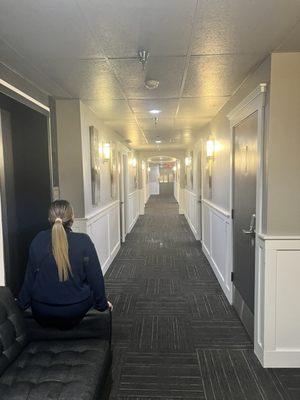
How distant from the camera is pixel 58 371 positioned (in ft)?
5.23

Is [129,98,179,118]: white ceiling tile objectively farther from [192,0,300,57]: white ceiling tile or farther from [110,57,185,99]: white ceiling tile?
[192,0,300,57]: white ceiling tile

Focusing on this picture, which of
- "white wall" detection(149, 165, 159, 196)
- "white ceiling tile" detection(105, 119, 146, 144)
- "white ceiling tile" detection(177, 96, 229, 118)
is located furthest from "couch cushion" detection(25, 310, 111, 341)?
"white wall" detection(149, 165, 159, 196)

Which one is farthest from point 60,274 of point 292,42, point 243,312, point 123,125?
point 123,125

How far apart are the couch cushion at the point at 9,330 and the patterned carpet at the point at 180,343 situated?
80cm

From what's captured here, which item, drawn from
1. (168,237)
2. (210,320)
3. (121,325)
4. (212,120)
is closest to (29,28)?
(121,325)

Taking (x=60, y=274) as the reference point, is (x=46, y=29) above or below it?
above

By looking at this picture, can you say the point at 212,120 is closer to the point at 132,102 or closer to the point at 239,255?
the point at 132,102

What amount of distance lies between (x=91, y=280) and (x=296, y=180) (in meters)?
1.68

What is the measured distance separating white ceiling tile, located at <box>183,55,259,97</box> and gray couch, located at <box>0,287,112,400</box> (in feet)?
6.71

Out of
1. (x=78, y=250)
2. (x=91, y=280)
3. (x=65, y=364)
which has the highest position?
(x=78, y=250)

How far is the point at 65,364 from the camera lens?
65.4 inches

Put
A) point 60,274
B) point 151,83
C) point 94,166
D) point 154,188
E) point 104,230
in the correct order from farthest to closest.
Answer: point 154,188
point 104,230
point 94,166
point 151,83
point 60,274

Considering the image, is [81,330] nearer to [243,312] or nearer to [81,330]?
[81,330]

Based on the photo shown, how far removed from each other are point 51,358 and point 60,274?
1.56 ft
